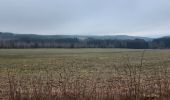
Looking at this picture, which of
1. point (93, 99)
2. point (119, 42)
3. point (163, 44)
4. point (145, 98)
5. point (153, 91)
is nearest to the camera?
point (93, 99)

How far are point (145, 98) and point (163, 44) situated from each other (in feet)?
455

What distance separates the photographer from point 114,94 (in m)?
9.84

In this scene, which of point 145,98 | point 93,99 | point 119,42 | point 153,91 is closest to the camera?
point 93,99

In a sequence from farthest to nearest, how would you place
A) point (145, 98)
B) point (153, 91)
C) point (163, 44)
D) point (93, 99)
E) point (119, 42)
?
point (119, 42), point (163, 44), point (153, 91), point (145, 98), point (93, 99)

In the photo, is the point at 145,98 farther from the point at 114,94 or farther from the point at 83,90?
the point at 83,90

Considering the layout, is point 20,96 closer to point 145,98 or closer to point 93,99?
point 93,99

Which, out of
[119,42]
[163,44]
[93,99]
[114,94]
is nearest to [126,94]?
[114,94]

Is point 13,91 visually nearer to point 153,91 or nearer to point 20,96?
point 20,96

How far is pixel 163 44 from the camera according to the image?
145 meters

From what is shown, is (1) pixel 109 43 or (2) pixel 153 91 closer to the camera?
(2) pixel 153 91

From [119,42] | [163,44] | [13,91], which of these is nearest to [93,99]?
[13,91]

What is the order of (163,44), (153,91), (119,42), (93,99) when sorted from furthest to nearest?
(119,42)
(163,44)
(153,91)
(93,99)

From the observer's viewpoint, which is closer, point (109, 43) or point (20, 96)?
point (20, 96)

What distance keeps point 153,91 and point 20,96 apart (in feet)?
13.8
